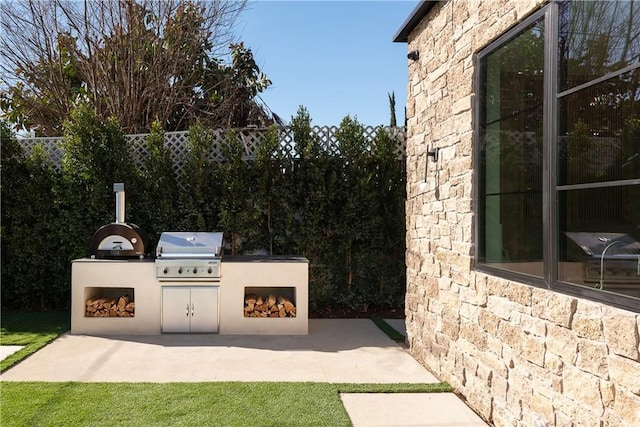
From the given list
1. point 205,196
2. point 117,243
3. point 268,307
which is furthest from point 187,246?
point 268,307

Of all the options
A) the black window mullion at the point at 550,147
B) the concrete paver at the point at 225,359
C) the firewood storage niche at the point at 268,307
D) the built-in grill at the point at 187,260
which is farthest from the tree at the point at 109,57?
the black window mullion at the point at 550,147

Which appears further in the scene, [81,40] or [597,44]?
[81,40]

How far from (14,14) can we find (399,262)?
8028mm

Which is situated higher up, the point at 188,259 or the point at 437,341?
the point at 188,259

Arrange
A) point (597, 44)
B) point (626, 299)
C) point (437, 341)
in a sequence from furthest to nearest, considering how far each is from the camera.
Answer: point (437, 341) < point (597, 44) < point (626, 299)

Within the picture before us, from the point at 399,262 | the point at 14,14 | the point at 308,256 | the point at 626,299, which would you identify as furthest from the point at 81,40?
the point at 626,299

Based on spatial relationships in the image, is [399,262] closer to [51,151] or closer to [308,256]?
[308,256]

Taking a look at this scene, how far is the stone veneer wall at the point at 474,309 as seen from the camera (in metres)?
2.12

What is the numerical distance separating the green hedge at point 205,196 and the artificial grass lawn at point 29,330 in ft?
1.39

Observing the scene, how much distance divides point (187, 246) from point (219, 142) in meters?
1.75

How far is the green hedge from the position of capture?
6.34m

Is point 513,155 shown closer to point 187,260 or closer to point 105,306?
point 187,260

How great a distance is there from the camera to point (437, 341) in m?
4.20

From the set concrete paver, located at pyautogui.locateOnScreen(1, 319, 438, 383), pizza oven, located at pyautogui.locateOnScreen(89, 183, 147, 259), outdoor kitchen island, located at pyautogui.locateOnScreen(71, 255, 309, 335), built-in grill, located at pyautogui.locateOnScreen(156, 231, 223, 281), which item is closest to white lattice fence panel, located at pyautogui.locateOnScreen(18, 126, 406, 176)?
pizza oven, located at pyautogui.locateOnScreen(89, 183, 147, 259)
